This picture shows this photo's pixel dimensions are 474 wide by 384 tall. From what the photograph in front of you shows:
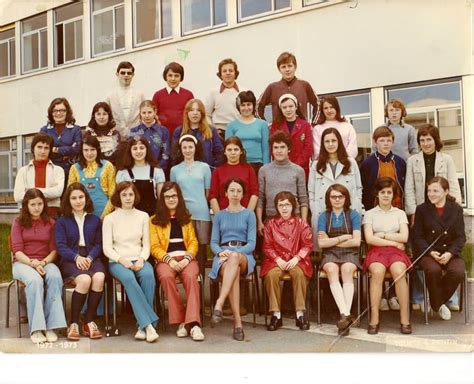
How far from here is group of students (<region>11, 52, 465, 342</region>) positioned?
12.4 feet

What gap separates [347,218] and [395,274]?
45cm

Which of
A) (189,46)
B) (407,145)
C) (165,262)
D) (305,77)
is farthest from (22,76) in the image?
(407,145)

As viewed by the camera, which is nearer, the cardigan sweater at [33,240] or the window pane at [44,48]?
the cardigan sweater at [33,240]

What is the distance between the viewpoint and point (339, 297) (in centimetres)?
378

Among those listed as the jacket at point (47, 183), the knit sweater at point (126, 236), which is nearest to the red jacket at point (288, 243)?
the knit sweater at point (126, 236)

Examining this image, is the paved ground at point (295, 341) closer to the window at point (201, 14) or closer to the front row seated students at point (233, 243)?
the front row seated students at point (233, 243)

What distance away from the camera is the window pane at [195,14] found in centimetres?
376

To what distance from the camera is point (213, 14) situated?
152 inches

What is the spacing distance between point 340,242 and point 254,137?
0.88 meters

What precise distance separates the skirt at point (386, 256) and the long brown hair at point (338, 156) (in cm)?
51

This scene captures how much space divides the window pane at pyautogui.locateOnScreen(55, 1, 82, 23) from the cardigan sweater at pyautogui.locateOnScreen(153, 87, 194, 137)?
2.53ft

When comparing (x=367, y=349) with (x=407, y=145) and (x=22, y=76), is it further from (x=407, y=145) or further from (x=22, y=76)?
(x=22, y=76)

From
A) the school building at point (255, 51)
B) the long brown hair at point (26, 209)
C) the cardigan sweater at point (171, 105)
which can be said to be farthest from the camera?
the cardigan sweater at point (171, 105)

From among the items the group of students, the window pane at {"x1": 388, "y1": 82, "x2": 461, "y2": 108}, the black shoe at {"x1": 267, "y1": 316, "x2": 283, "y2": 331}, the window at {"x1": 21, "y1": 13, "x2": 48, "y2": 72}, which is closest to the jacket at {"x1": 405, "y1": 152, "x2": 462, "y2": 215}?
the group of students
